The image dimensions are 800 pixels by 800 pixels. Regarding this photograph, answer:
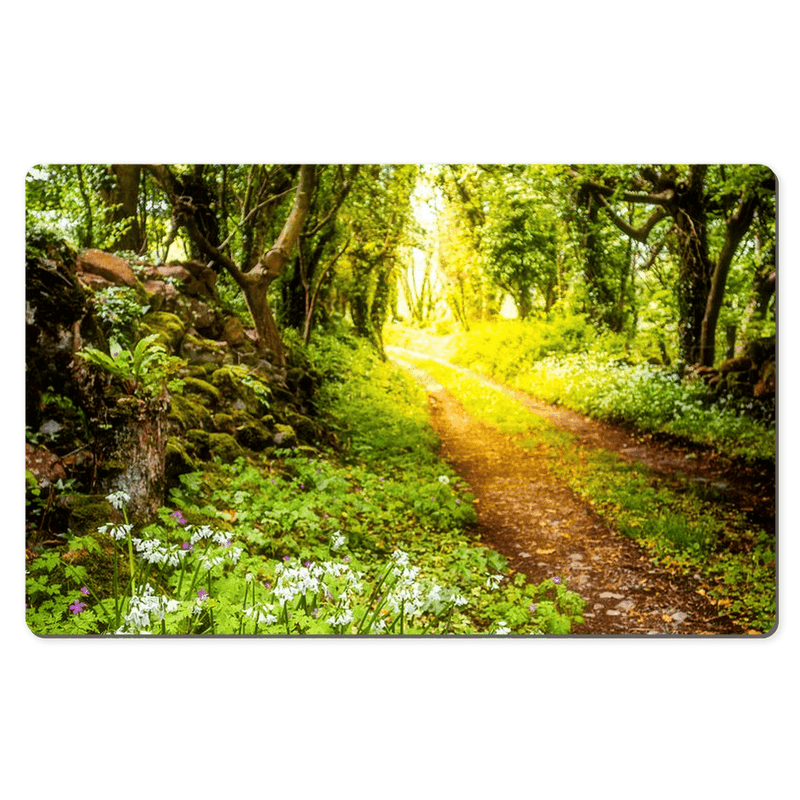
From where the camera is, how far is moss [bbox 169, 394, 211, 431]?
3102 millimetres

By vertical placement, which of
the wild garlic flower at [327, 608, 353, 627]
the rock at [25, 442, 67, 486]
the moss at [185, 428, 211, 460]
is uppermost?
the moss at [185, 428, 211, 460]

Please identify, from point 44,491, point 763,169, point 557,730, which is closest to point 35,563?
point 44,491

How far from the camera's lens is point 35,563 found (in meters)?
2.88

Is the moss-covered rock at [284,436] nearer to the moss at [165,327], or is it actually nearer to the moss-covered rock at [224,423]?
the moss-covered rock at [224,423]

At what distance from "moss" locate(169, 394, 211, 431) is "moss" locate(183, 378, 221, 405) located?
4cm

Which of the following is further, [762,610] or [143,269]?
[143,269]

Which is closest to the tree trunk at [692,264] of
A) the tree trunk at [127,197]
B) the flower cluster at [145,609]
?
the tree trunk at [127,197]

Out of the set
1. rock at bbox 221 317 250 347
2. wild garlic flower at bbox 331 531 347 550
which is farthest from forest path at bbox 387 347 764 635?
rock at bbox 221 317 250 347

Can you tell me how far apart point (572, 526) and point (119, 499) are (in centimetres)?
218

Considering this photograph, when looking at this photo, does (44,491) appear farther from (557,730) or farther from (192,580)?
(557,730)

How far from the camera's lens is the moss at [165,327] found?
3.12m

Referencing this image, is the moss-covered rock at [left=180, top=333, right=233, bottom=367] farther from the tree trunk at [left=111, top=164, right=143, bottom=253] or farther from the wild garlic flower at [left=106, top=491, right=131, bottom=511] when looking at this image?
the wild garlic flower at [left=106, top=491, right=131, bottom=511]
